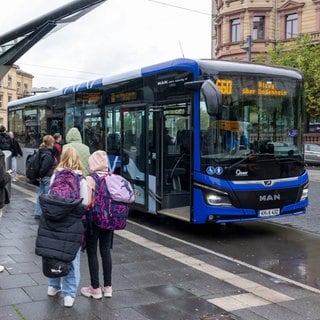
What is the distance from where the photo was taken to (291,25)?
151ft

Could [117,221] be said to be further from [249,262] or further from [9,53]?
[9,53]

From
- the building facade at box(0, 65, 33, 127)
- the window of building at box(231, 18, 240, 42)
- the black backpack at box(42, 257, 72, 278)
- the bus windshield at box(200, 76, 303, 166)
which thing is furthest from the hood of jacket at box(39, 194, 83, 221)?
the building facade at box(0, 65, 33, 127)

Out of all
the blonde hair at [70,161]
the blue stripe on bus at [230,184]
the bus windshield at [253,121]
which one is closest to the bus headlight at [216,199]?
the blue stripe on bus at [230,184]

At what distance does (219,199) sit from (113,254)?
2.04m

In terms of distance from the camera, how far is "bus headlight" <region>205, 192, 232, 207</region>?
852 cm

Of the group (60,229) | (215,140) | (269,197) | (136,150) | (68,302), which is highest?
(215,140)

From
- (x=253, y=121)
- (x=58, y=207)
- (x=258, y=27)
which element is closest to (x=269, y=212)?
(x=253, y=121)

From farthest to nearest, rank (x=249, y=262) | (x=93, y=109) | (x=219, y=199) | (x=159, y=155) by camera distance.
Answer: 1. (x=93, y=109)
2. (x=159, y=155)
3. (x=219, y=199)
4. (x=249, y=262)

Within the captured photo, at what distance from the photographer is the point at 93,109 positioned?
1241 centimetres

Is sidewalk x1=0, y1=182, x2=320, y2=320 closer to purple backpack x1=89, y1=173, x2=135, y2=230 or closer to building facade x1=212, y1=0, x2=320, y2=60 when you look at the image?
purple backpack x1=89, y1=173, x2=135, y2=230

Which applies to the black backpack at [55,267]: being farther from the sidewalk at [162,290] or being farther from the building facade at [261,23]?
the building facade at [261,23]

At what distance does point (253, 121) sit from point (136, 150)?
2.58 meters


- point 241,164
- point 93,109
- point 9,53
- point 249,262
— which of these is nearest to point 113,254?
point 249,262

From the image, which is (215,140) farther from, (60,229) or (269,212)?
(60,229)
